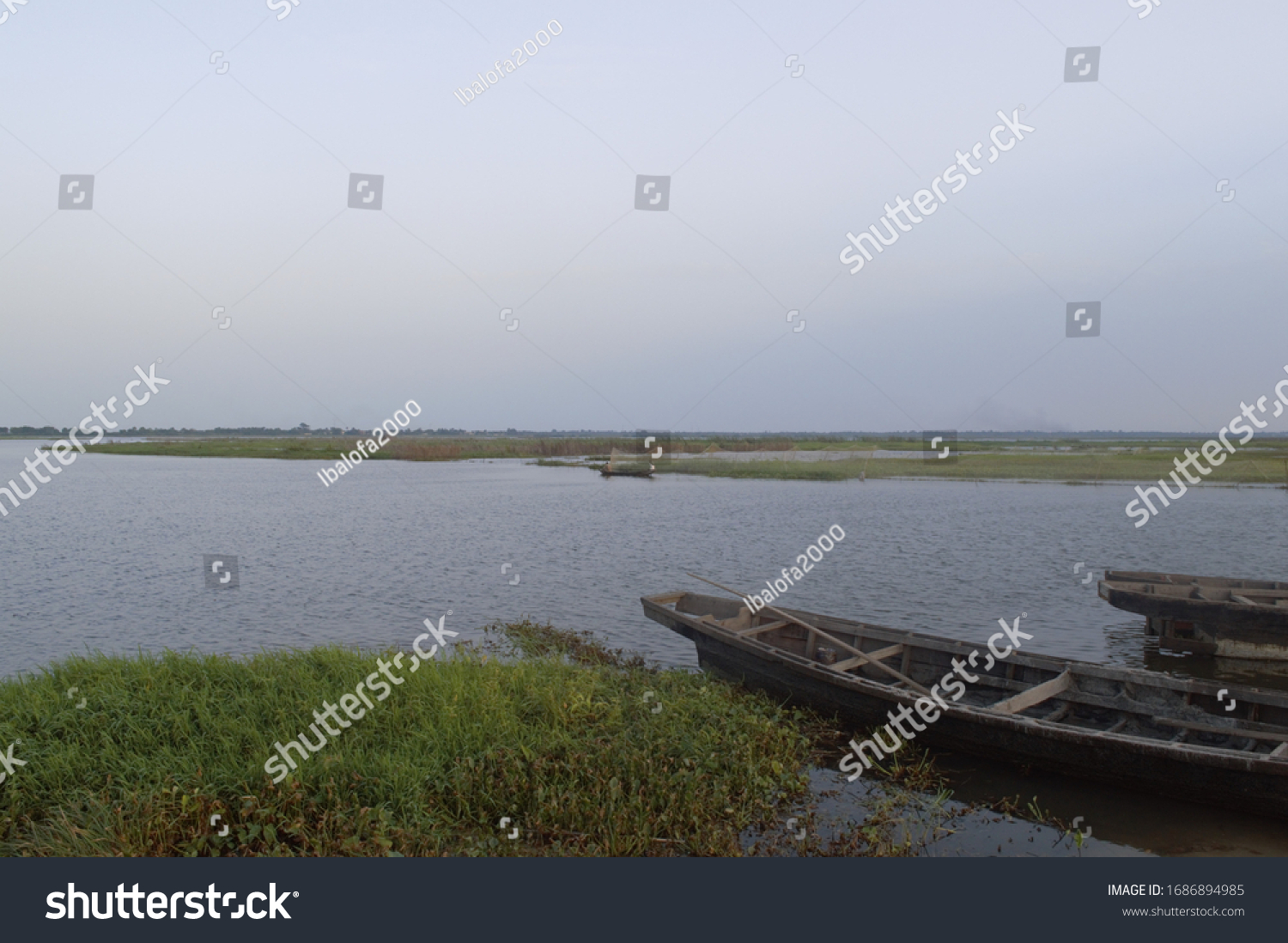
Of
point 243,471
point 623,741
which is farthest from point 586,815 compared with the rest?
point 243,471

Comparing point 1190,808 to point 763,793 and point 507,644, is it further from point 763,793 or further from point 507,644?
point 507,644

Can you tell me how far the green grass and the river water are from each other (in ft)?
9.81

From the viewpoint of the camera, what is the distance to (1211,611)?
13.8 meters

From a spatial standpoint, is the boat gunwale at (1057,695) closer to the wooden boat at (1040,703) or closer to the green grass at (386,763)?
the wooden boat at (1040,703)

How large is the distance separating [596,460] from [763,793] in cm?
8693

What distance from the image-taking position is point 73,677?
9461 millimetres

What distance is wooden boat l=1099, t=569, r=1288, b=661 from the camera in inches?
530

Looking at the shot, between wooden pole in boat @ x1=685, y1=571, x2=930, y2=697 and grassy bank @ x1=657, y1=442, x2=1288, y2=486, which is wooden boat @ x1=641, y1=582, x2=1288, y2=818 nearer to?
wooden pole in boat @ x1=685, y1=571, x2=930, y2=697

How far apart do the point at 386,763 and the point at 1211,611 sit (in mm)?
13797

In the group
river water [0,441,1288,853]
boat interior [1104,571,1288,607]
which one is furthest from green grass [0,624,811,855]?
boat interior [1104,571,1288,607]

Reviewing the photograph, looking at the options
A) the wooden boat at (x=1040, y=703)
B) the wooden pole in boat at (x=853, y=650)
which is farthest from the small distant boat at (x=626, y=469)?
the wooden boat at (x=1040, y=703)

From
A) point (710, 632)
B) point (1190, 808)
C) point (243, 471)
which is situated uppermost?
point (243, 471)

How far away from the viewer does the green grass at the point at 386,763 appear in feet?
20.2

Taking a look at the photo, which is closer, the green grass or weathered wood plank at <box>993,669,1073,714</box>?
the green grass
